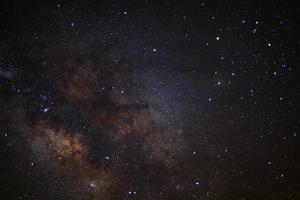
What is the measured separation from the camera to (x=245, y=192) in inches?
413

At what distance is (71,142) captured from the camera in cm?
988

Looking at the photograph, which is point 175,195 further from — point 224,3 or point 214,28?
point 224,3

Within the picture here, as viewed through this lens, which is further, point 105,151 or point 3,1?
point 105,151

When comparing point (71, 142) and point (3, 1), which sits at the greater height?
point (3, 1)

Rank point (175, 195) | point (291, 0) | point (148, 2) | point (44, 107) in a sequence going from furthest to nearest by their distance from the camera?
point (175, 195) < point (44, 107) < point (148, 2) < point (291, 0)

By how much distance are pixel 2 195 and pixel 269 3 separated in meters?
9.59

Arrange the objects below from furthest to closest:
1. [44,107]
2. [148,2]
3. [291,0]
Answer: [44,107], [148,2], [291,0]

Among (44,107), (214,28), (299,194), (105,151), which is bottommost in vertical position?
(299,194)

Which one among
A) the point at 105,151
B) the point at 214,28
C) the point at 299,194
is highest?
the point at 214,28

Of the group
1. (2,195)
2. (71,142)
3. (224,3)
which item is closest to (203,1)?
(224,3)

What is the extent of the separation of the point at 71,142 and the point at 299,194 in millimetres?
7134

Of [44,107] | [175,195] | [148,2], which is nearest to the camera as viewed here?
[148,2]

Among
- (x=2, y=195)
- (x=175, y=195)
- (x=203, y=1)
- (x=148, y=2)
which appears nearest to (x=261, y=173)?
(x=175, y=195)

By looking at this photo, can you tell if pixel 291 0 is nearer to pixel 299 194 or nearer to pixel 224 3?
pixel 224 3
